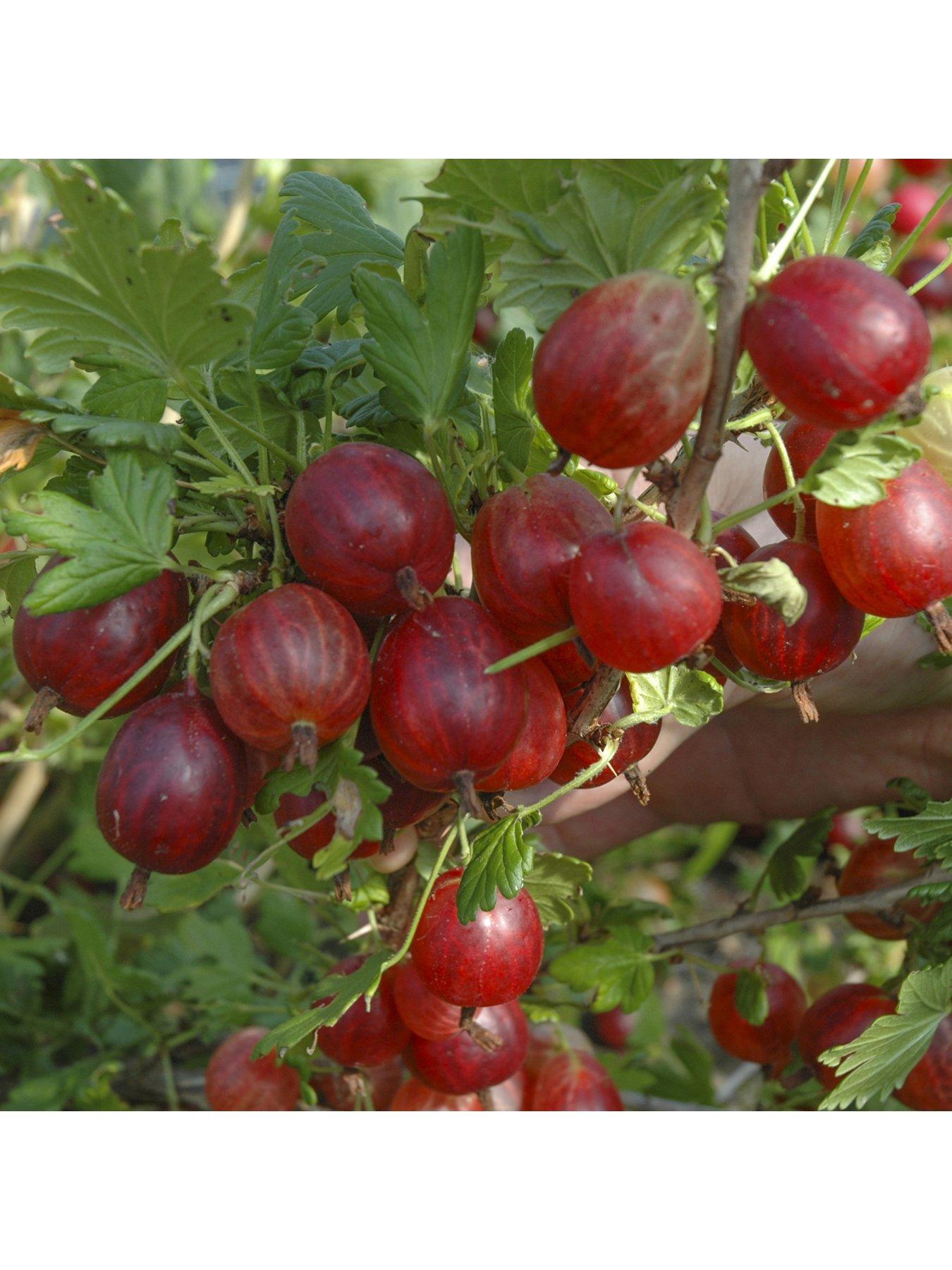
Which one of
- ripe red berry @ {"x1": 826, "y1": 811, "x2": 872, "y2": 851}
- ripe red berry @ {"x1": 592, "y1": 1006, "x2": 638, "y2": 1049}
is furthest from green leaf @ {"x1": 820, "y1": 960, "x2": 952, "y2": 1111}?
ripe red berry @ {"x1": 592, "y1": 1006, "x2": 638, "y2": 1049}

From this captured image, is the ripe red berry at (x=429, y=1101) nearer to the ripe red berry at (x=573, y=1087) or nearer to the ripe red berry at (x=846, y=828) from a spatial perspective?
the ripe red berry at (x=573, y=1087)

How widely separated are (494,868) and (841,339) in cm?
32

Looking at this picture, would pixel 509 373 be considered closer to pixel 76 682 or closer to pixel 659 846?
pixel 76 682

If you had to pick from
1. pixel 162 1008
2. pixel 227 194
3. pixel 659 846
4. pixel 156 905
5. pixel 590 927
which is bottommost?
pixel 659 846

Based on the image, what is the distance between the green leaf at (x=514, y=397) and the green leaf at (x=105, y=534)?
186 millimetres

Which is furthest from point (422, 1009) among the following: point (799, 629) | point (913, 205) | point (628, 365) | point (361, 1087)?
point (913, 205)

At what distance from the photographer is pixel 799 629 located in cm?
56

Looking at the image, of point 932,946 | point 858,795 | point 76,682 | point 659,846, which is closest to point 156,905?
A: point 76,682

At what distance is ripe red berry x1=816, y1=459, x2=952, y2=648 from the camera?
0.54 meters

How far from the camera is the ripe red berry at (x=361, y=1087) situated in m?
0.86

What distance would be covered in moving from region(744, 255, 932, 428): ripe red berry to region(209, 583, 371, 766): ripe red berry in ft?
0.75

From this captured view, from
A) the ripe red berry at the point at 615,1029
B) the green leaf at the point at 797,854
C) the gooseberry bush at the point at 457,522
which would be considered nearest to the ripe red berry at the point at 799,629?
the gooseberry bush at the point at 457,522

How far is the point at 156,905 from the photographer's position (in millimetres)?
840

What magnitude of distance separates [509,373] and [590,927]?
0.60 metres
